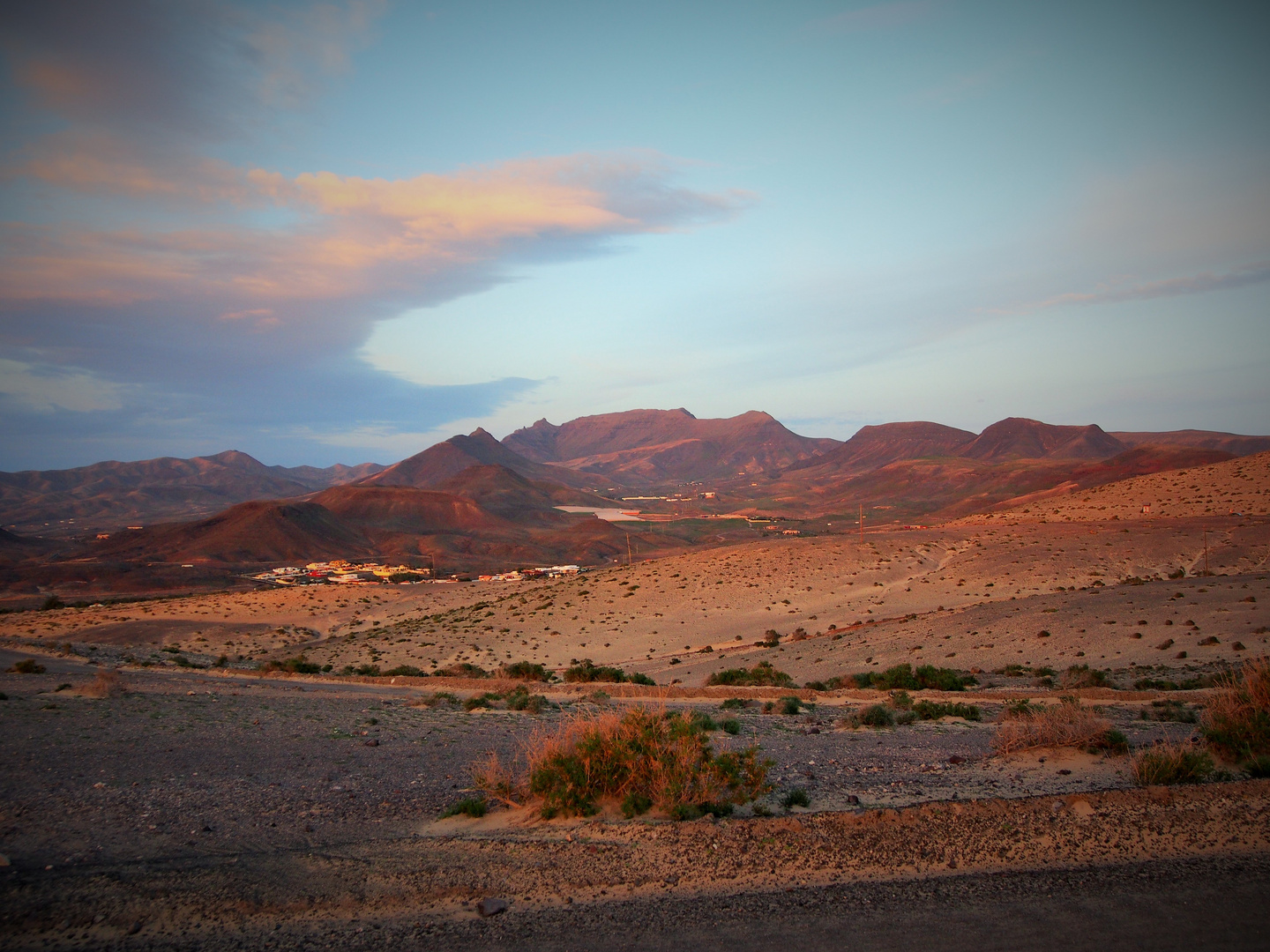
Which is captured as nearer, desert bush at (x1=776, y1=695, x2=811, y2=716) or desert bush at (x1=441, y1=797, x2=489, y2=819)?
desert bush at (x1=441, y1=797, x2=489, y2=819)

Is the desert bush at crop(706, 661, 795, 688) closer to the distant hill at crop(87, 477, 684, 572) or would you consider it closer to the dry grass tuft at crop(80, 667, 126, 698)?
the dry grass tuft at crop(80, 667, 126, 698)

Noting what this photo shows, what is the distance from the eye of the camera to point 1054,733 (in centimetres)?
950

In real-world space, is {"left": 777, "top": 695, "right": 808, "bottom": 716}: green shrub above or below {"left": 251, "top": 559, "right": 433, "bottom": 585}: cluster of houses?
above

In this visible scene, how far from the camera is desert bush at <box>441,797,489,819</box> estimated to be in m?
7.72

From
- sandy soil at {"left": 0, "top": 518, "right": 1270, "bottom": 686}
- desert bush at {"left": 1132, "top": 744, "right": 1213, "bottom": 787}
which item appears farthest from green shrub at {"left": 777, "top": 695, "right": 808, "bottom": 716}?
sandy soil at {"left": 0, "top": 518, "right": 1270, "bottom": 686}

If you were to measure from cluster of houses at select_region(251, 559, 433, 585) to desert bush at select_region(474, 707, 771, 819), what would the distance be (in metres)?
72.4

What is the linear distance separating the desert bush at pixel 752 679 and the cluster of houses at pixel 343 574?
61.2 metres

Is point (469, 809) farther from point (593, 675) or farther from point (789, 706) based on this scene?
point (593, 675)

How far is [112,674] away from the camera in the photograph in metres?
16.9

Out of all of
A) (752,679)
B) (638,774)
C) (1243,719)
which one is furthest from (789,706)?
(638,774)

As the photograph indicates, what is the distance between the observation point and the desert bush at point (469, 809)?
25.3 feet

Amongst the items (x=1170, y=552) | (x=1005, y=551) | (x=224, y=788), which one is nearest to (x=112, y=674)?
(x=224, y=788)

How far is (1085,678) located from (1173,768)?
36.5 ft

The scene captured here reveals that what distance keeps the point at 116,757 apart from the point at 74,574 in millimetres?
101135
